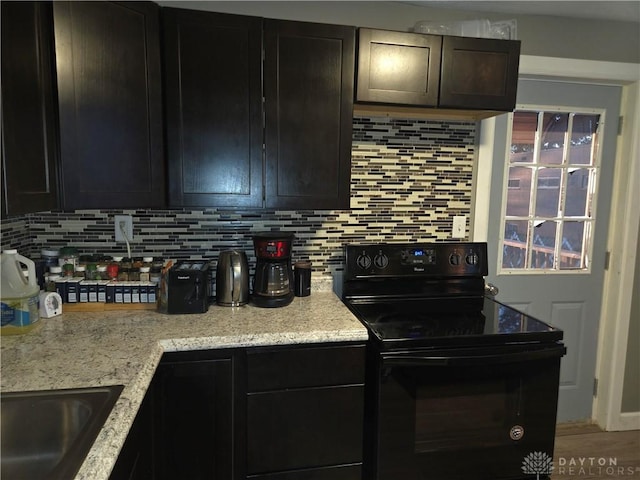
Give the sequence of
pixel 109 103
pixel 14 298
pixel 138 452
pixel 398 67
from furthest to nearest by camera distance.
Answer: pixel 398 67, pixel 109 103, pixel 14 298, pixel 138 452

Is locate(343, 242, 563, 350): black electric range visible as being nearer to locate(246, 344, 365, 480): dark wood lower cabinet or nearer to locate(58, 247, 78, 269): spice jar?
locate(246, 344, 365, 480): dark wood lower cabinet

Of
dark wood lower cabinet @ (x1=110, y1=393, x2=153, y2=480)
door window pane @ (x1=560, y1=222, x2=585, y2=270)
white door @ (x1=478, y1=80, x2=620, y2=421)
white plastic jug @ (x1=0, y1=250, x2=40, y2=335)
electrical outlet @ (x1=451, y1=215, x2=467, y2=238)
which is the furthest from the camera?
door window pane @ (x1=560, y1=222, x2=585, y2=270)

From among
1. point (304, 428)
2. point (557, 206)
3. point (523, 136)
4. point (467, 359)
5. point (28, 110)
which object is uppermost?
point (523, 136)

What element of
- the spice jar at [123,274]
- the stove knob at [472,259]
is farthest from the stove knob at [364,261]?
the spice jar at [123,274]

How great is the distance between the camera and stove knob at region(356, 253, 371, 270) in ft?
6.32

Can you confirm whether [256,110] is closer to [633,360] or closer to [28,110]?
[28,110]

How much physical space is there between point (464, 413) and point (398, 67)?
1331 mm

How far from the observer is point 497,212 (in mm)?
2264

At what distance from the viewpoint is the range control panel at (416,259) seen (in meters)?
1.93

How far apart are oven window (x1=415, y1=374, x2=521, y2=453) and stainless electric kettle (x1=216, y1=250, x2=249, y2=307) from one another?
30.4 inches

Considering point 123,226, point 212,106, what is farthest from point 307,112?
point 123,226

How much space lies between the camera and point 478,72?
5.71ft

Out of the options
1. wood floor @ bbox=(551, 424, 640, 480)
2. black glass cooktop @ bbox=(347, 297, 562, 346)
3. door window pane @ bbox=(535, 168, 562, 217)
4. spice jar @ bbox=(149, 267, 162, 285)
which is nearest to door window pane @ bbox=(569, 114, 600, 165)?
door window pane @ bbox=(535, 168, 562, 217)

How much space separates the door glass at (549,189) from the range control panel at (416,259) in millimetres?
388
